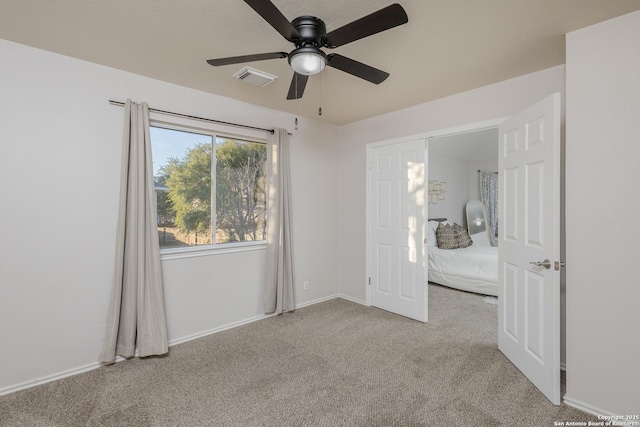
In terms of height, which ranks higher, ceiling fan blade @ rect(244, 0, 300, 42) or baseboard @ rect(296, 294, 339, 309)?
ceiling fan blade @ rect(244, 0, 300, 42)

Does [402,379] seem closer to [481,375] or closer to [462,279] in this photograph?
[481,375]

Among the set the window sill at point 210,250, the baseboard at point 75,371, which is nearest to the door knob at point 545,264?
the window sill at point 210,250

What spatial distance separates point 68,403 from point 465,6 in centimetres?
362

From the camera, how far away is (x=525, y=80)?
8.91 feet

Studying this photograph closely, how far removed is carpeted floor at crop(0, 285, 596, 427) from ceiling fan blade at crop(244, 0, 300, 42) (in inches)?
88.7

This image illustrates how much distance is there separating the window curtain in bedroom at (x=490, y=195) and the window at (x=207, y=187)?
5167mm

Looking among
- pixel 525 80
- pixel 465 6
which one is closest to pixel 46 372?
pixel 465 6

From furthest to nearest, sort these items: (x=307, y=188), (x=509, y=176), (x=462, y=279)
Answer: (x=462, y=279), (x=307, y=188), (x=509, y=176)

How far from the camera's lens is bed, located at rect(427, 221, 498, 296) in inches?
172

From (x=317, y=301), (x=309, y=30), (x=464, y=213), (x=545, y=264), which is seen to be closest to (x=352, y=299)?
(x=317, y=301)

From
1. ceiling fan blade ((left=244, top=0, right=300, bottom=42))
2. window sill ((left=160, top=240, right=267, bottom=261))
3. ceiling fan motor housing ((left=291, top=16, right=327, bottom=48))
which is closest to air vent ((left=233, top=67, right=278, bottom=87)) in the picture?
ceiling fan motor housing ((left=291, top=16, right=327, bottom=48))

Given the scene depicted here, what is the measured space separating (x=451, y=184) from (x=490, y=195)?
1037mm

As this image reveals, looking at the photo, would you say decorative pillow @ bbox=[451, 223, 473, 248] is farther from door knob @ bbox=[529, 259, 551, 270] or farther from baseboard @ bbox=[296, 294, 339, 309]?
door knob @ bbox=[529, 259, 551, 270]

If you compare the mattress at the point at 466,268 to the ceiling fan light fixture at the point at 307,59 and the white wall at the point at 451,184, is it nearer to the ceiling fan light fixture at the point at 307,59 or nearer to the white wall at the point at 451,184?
the white wall at the point at 451,184
